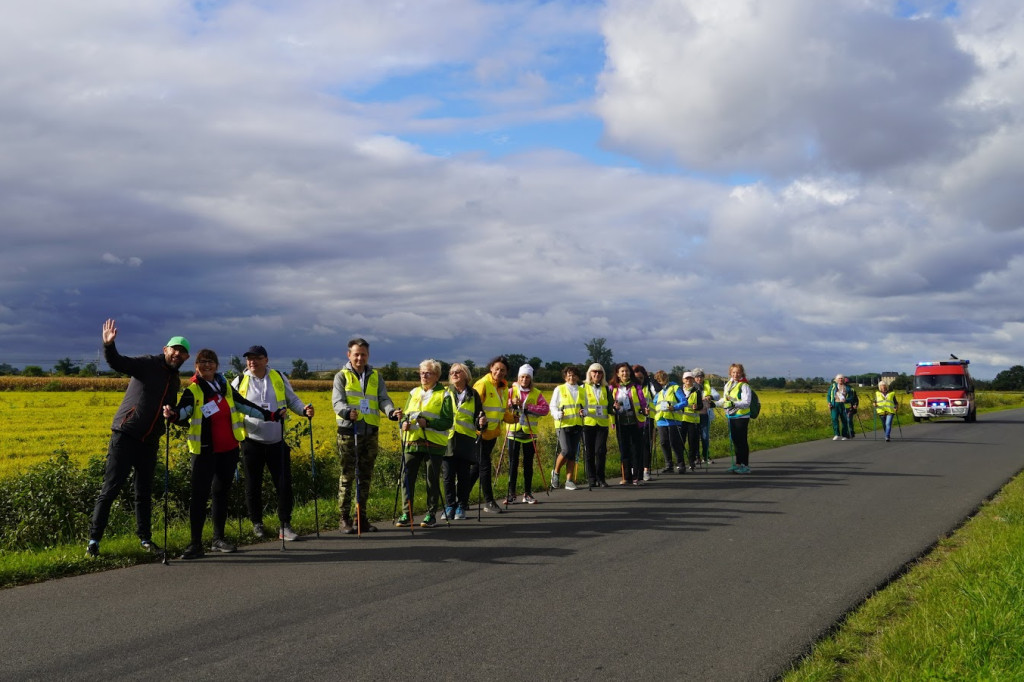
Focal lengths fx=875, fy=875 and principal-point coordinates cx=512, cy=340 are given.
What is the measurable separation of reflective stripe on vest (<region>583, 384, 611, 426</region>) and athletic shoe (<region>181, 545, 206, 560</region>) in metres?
6.94

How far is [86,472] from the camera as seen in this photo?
1097 cm

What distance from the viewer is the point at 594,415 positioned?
14.0 meters

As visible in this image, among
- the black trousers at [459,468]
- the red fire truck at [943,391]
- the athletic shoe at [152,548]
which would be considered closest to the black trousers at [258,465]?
the athletic shoe at [152,548]

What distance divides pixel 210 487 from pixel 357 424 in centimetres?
171

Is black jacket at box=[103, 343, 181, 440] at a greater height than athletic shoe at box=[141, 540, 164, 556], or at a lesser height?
greater

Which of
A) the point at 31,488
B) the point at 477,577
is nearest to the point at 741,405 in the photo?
the point at 477,577

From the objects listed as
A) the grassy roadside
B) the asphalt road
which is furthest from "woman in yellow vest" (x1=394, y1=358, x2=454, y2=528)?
the grassy roadside

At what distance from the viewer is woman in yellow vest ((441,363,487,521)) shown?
10.6m

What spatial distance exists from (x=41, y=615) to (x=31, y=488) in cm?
499

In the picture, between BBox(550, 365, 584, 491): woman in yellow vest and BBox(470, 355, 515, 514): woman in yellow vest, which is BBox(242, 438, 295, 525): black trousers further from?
BBox(550, 365, 584, 491): woman in yellow vest

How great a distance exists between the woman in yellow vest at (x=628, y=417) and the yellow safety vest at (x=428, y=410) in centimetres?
538

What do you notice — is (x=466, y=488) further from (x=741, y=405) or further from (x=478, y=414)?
(x=741, y=405)

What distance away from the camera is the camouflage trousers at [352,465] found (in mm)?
9742

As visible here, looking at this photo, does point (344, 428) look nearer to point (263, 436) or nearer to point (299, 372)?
point (263, 436)
